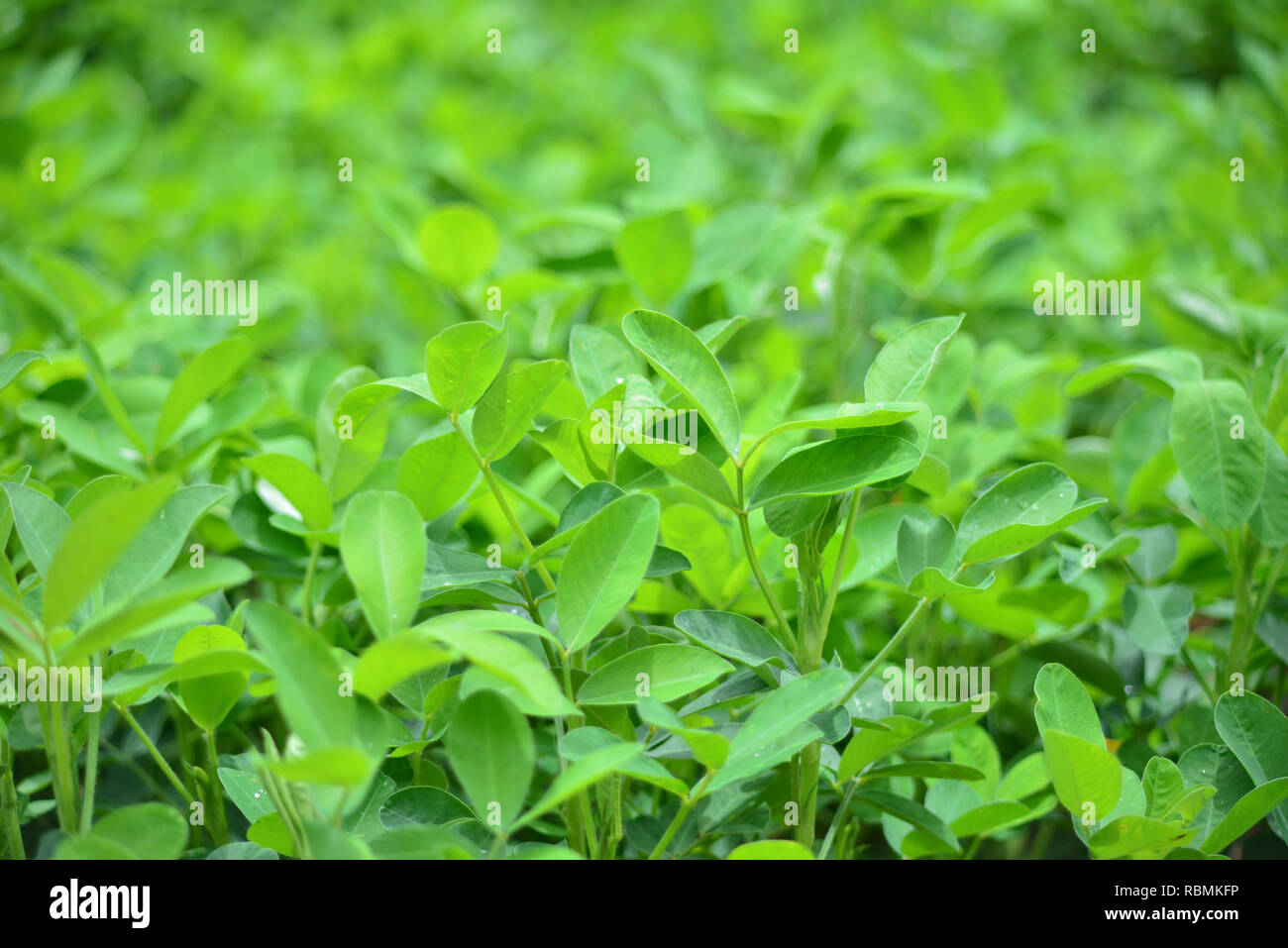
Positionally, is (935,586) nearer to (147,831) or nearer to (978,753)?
(978,753)

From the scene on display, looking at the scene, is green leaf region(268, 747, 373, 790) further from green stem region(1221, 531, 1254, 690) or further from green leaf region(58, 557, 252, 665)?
green stem region(1221, 531, 1254, 690)

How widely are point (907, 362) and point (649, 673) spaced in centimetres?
28

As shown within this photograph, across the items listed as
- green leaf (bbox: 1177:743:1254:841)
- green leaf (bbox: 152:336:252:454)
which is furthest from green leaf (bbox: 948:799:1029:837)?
green leaf (bbox: 152:336:252:454)

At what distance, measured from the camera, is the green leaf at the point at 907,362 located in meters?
0.71

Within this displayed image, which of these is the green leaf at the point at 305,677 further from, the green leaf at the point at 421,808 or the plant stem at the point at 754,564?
the plant stem at the point at 754,564

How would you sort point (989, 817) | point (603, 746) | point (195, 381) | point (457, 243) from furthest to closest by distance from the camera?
point (457, 243)
point (195, 381)
point (989, 817)
point (603, 746)

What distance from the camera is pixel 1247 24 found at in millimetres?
2008

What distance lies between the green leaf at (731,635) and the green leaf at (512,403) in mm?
166

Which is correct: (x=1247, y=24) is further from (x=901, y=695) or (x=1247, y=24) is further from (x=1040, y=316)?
(x=901, y=695)

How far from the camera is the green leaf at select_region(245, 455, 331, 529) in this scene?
2.45 feet

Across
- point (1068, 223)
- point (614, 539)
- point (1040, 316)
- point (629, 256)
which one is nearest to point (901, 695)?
point (614, 539)

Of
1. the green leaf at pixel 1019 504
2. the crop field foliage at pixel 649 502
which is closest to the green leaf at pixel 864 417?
the crop field foliage at pixel 649 502

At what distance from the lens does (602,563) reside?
65 centimetres

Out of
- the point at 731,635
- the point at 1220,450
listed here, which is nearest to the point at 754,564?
the point at 731,635
